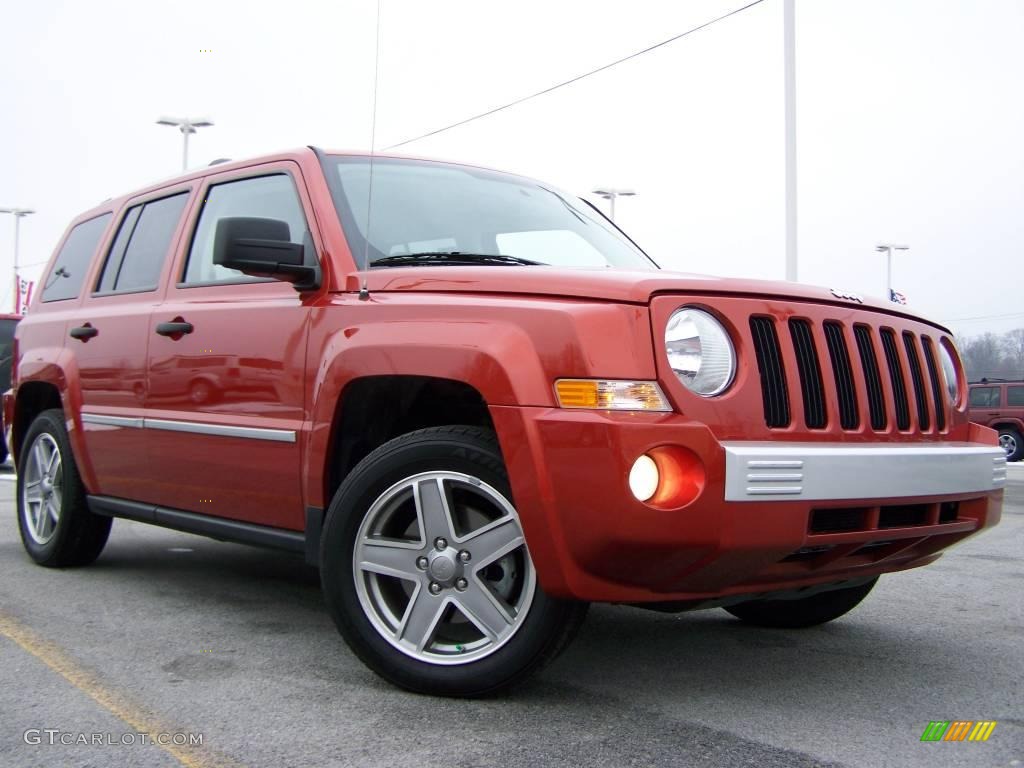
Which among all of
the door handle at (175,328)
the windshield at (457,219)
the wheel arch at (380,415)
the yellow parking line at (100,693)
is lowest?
the yellow parking line at (100,693)

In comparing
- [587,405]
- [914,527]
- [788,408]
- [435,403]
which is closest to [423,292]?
[435,403]

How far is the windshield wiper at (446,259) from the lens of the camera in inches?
149

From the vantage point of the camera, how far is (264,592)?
4.94m

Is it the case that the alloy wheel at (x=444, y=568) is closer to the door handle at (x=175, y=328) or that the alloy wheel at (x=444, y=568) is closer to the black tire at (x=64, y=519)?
the door handle at (x=175, y=328)

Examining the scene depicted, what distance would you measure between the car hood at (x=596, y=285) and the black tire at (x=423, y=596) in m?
0.43

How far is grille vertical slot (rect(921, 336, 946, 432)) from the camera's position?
11.8ft

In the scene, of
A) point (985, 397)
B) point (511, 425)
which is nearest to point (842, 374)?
point (511, 425)

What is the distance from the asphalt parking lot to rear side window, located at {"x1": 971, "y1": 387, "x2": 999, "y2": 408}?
1875 centimetres

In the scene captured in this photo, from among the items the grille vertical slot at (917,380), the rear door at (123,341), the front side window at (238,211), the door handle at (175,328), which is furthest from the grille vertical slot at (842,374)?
the rear door at (123,341)

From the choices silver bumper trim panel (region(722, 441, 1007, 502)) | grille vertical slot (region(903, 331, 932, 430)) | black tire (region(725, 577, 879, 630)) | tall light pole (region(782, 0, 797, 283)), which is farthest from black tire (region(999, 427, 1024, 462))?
silver bumper trim panel (region(722, 441, 1007, 502))

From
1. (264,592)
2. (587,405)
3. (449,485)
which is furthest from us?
(264,592)

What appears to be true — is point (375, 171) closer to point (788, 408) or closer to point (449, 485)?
point (449, 485)

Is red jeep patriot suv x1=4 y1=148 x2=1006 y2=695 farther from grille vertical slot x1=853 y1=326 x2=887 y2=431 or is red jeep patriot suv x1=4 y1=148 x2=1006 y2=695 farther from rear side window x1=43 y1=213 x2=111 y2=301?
rear side window x1=43 y1=213 x2=111 y2=301

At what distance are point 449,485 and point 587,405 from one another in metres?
0.56
